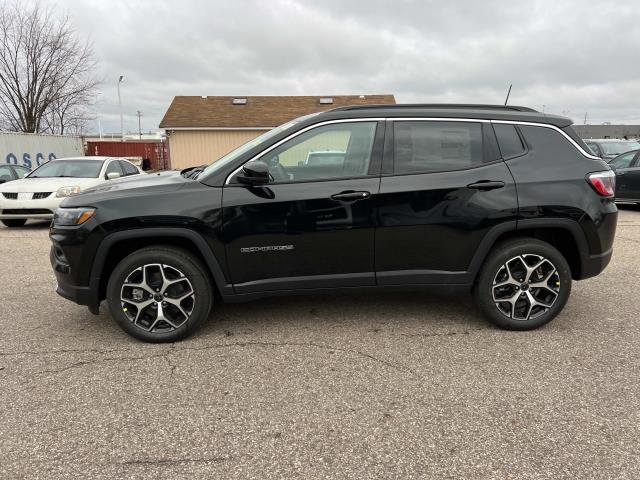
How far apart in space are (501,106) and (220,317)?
3.08 metres

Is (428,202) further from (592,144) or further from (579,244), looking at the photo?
(592,144)

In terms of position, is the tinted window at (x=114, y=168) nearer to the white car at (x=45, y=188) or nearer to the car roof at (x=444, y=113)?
the white car at (x=45, y=188)

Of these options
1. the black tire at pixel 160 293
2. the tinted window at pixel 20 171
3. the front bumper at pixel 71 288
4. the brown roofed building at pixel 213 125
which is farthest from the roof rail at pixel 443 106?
the brown roofed building at pixel 213 125

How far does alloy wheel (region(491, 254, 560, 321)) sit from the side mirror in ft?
6.60

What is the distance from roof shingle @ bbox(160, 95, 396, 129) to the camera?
79.9 feet

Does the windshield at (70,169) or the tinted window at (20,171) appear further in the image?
the tinted window at (20,171)

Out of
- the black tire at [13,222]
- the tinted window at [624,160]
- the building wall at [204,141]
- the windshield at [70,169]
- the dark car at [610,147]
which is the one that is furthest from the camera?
the building wall at [204,141]

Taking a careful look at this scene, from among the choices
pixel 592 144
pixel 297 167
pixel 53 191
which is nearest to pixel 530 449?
pixel 297 167

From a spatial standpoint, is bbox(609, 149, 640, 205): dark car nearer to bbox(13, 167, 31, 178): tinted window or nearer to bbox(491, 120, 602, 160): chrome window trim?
bbox(491, 120, 602, 160): chrome window trim

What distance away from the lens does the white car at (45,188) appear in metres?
8.95

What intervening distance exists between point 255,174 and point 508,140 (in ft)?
6.73

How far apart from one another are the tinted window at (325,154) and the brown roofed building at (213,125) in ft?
68.7

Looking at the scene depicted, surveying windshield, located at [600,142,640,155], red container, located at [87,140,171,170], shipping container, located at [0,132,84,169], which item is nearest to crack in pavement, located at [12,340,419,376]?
windshield, located at [600,142,640,155]

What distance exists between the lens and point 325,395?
286 cm
